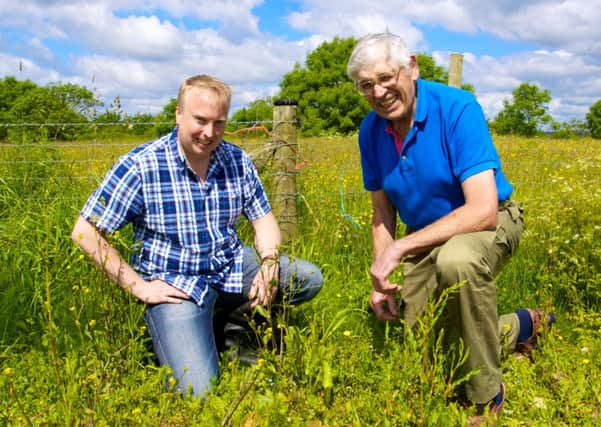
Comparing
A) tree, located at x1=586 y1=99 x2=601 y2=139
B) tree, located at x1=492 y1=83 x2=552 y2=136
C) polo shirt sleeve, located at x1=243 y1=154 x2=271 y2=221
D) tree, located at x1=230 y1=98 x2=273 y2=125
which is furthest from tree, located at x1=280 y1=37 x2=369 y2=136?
polo shirt sleeve, located at x1=243 y1=154 x2=271 y2=221

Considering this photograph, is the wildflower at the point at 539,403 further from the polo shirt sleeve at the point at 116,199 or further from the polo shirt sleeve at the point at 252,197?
the polo shirt sleeve at the point at 116,199

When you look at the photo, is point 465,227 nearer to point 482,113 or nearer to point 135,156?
point 482,113

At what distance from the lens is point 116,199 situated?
2.68 metres

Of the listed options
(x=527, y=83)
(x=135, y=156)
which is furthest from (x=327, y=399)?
(x=527, y=83)

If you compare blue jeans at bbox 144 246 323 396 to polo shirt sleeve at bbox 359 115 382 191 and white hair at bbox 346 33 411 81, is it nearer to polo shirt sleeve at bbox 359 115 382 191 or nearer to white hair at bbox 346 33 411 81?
polo shirt sleeve at bbox 359 115 382 191

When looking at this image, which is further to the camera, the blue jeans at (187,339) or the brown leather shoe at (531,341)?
the brown leather shoe at (531,341)

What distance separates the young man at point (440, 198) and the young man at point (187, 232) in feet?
2.01

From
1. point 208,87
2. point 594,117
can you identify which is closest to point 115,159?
point 208,87

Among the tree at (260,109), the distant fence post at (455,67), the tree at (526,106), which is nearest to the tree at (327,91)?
the tree at (526,106)

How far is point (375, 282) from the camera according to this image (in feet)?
8.92

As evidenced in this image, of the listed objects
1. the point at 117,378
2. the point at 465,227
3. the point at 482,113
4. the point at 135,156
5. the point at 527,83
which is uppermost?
the point at 527,83

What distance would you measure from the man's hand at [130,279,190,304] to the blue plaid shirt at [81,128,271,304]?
0.11 ft

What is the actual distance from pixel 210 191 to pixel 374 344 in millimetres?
1236

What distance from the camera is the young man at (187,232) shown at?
8.73 feet
